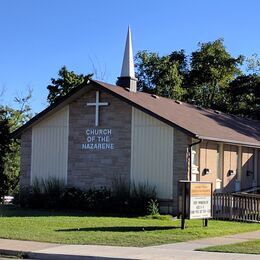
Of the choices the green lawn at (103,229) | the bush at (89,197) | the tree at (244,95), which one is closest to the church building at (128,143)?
the bush at (89,197)

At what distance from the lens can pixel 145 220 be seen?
21.5 metres

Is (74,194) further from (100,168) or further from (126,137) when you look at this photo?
(126,137)

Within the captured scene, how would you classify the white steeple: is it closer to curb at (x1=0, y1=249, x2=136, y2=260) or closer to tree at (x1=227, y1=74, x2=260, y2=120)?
curb at (x1=0, y1=249, x2=136, y2=260)

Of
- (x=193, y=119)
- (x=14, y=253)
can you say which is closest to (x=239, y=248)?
(x=14, y=253)

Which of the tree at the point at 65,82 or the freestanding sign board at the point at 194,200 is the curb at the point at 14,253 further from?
the tree at the point at 65,82

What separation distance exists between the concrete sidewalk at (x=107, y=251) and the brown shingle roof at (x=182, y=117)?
29.3 feet

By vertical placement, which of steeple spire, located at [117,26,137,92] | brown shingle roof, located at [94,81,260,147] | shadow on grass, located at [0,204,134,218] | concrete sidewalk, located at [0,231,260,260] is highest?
steeple spire, located at [117,26,137,92]

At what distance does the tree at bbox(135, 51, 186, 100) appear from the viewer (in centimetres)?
4780

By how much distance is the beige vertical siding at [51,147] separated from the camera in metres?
26.8

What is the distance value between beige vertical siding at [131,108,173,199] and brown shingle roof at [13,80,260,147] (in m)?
0.59

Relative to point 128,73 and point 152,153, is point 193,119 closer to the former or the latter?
point 152,153

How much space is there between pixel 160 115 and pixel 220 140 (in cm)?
288

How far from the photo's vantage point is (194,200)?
18.8m

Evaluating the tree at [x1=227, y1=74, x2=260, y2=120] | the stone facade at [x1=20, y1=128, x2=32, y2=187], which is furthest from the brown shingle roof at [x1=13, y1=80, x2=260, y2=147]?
the tree at [x1=227, y1=74, x2=260, y2=120]
